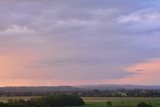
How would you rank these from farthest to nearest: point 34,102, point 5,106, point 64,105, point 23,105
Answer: point 64,105 → point 34,102 → point 23,105 → point 5,106

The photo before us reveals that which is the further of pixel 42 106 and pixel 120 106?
pixel 120 106

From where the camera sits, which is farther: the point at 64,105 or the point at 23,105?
the point at 64,105

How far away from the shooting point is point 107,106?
12912 centimetres

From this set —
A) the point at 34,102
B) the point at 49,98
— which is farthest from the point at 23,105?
the point at 49,98

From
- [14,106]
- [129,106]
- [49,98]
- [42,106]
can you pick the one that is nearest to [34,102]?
[42,106]

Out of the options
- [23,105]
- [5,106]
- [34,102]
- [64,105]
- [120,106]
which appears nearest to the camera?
[5,106]

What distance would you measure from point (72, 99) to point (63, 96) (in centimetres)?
342

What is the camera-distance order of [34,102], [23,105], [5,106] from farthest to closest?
[34,102], [23,105], [5,106]

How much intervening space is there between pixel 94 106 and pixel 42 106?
59.3 feet

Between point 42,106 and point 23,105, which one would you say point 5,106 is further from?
point 42,106

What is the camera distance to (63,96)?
144m

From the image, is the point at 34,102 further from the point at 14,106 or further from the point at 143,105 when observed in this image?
the point at 143,105

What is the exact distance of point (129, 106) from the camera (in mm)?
122688

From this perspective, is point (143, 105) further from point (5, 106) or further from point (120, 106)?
point (5, 106)
